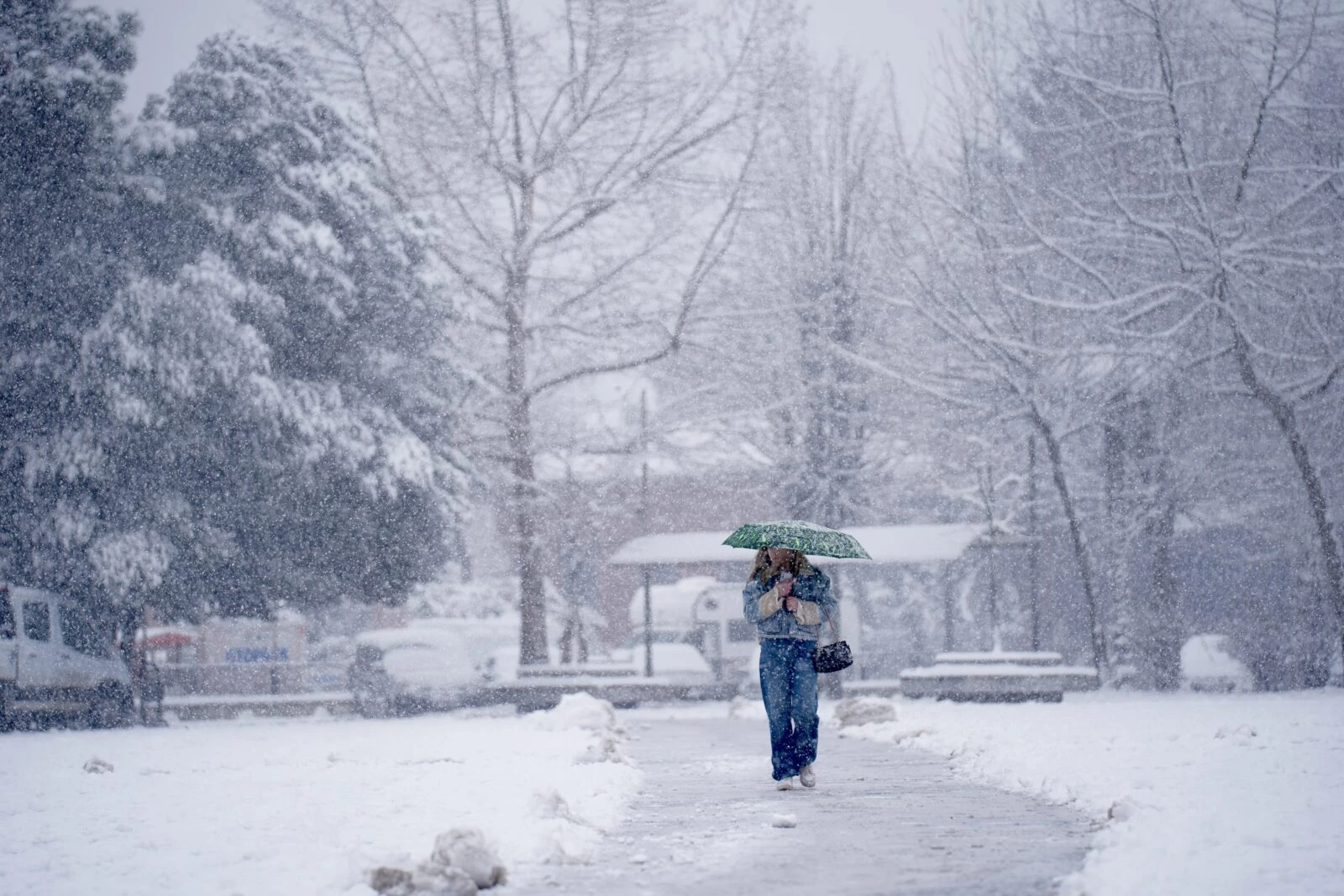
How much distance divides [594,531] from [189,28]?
59.5 ft

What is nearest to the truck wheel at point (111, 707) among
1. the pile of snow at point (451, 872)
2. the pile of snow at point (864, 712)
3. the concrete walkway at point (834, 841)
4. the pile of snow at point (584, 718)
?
the pile of snow at point (584, 718)

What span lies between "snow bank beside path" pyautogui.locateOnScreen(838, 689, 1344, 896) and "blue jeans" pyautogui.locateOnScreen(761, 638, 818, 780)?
5.02ft

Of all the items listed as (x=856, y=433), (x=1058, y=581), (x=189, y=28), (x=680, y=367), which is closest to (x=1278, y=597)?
(x=1058, y=581)

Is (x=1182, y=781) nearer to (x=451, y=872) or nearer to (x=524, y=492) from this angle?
(x=451, y=872)

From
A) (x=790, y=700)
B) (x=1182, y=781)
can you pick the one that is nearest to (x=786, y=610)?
(x=790, y=700)

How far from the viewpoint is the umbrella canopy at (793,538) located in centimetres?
941

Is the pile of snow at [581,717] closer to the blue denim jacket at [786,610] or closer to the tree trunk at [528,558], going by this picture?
the blue denim jacket at [786,610]

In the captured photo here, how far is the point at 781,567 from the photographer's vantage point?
9594 millimetres

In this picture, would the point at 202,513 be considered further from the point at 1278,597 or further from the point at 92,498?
the point at 1278,597

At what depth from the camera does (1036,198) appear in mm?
23047

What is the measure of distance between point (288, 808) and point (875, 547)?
20.6m

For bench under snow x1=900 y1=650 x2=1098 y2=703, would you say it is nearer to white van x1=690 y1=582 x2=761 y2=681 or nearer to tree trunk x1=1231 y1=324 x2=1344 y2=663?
tree trunk x1=1231 y1=324 x2=1344 y2=663

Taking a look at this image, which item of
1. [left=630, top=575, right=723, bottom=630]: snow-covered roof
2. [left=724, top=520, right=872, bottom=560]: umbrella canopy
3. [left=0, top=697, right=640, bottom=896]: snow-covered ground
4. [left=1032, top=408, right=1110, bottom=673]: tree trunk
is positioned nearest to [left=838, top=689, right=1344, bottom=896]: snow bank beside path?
[left=724, top=520, right=872, bottom=560]: umbrella canopy

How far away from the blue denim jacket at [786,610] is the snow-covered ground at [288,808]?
5.10ft
